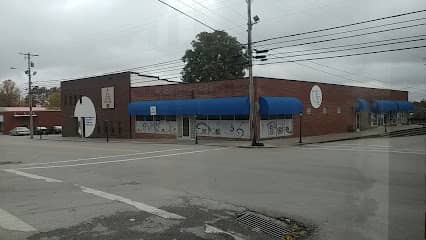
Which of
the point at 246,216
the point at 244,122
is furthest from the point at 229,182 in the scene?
the point at 244,122

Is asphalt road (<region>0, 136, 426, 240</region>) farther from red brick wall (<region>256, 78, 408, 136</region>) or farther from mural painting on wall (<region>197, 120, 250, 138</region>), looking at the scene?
red brick wall (<region>256, 78, 408, 136</region>)

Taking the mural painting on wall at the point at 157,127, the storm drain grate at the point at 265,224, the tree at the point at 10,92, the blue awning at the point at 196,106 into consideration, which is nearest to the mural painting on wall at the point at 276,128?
the blue awning at the point at 196,106

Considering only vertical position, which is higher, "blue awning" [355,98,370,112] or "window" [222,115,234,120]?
"blue awning" [355,98,370,112]

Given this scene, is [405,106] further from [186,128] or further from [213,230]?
[213,230]

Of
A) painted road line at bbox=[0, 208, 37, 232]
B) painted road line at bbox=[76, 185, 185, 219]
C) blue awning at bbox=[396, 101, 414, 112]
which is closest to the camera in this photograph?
painted road line at bbox=[0, 208, 37, 232]

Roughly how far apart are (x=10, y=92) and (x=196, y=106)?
100.0m

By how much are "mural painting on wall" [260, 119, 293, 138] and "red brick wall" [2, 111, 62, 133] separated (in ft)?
187

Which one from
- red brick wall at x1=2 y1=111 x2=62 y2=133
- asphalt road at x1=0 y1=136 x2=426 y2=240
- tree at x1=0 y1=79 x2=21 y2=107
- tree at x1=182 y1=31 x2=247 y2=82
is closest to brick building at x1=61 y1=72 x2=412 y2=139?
tree at x1=182 y1=31 x2=247 y2=82

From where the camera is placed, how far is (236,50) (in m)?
61.5

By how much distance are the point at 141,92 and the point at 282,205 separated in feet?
117

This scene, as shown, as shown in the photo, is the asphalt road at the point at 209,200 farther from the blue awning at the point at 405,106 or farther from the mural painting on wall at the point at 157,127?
the blue awning at the point at 405,106

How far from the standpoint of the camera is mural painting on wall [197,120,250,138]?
1378 inches

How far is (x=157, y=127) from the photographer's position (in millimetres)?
42531

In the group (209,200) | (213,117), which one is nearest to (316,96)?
(213,117)
